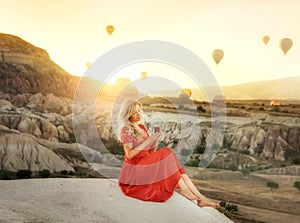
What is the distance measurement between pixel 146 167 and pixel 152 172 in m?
0.10

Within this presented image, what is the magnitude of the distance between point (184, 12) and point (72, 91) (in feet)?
6.61

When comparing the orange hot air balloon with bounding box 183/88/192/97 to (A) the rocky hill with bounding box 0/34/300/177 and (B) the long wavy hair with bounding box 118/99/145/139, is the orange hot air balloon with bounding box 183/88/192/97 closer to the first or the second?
(A) the rocky hill with bounding box 0/34/300/177

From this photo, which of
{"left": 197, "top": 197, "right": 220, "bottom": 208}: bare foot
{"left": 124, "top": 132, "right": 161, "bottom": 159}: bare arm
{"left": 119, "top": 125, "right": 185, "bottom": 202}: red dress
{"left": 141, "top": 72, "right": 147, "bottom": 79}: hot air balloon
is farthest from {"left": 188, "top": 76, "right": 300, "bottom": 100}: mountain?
{"left": 197, "top": 197, "right": 220, "bottom": 208}: bare foot

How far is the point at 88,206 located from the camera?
679 cm

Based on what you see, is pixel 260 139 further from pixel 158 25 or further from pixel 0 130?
pixel 0 130

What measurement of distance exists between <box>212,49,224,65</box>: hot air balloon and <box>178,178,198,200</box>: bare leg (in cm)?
177

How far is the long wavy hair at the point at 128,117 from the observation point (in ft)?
22.4

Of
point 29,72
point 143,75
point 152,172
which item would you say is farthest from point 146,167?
point 29,72

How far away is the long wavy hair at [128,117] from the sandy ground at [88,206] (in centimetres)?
84

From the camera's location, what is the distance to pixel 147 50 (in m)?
7.38

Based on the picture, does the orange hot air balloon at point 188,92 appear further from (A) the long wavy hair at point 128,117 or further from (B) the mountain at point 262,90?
(A) the long wavy hair at point 128,117

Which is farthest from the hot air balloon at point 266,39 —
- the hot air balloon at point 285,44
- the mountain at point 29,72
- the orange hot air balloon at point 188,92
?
the mountain at point 29,72

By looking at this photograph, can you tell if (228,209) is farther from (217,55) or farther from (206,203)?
(217,55)

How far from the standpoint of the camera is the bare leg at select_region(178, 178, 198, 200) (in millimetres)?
6898
